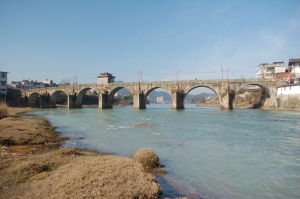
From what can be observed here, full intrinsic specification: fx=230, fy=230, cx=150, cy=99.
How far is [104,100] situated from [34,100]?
4107cm

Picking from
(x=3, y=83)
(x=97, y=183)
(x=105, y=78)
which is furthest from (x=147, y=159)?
(x=105, y=78)

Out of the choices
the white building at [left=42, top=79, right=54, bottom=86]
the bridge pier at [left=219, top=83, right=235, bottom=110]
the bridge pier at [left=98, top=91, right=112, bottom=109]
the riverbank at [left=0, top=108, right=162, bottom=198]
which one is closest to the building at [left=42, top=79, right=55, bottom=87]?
the white building at [left=42, top=79, right=54, bottom=86]

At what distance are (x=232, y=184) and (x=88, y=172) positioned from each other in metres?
5.77

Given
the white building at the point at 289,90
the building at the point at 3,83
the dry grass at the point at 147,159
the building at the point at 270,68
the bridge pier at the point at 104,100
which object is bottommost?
the dry grass at the point at 147,159

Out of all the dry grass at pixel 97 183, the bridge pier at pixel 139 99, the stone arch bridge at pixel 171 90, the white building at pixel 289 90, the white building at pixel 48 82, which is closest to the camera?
the dry grass at pixel 97 183

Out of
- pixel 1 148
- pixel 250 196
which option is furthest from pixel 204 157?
pixel 1 148

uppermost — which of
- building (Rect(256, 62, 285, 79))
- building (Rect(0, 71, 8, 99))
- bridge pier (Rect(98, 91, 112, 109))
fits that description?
building (Rect(256, 62, 285, 79))

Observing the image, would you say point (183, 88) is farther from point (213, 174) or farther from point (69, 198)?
point (69, 198)

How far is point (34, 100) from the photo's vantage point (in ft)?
347

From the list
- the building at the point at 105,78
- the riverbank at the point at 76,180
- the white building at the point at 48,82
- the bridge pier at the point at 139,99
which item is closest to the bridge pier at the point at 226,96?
the bridge pier at the point at 139,99

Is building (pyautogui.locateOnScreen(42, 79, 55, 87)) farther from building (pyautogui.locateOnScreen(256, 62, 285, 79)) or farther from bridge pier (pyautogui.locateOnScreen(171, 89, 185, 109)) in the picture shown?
building (pyautogui.locateOnScreen(256, 62, 285, 79))

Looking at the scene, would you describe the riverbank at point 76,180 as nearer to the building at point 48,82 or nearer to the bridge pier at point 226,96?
the bridge pier at point 226,96

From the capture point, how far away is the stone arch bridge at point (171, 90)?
2532 inches

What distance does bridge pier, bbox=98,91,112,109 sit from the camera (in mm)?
84981
